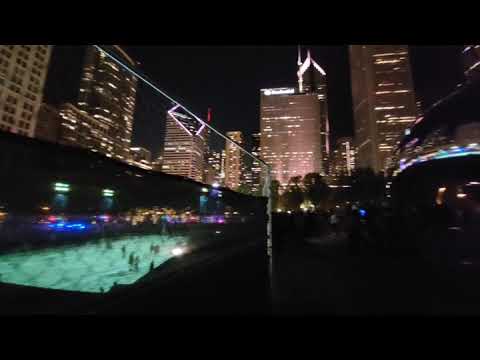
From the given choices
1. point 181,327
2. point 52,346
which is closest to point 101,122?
point 52,346

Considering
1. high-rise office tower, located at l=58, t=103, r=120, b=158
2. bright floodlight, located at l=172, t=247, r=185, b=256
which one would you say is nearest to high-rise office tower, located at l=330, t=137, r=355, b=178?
bright floodlight, located at l=172, t=247, r=185, b=256

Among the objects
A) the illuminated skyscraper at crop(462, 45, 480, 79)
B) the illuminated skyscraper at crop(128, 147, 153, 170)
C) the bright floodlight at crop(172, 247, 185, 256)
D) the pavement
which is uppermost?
the illuminated skyscraper at crop(462, 45, 480, 79)

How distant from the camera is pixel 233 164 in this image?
16.5 ft

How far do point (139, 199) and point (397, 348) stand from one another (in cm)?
281

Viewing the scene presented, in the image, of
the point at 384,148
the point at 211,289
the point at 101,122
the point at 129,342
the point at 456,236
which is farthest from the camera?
the point at 384,148

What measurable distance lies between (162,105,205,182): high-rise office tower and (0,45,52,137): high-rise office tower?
126cm

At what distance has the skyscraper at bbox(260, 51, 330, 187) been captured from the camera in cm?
6750

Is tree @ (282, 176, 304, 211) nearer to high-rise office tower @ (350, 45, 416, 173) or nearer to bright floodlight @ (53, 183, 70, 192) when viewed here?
high-rise office tower @ (350, 45, 416, 173)

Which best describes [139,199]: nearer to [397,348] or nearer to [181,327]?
[181,327]

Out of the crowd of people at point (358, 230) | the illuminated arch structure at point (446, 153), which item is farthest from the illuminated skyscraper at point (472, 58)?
the crowd of people at point (358, 230)

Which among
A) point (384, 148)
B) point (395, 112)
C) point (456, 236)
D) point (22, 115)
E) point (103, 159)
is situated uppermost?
point (395, 112)

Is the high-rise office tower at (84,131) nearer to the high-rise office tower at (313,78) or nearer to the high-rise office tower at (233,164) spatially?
the high-rise office tower at (233,164)

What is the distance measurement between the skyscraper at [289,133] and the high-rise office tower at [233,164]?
61484 millimetres

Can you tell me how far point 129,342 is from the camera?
1.61 m
